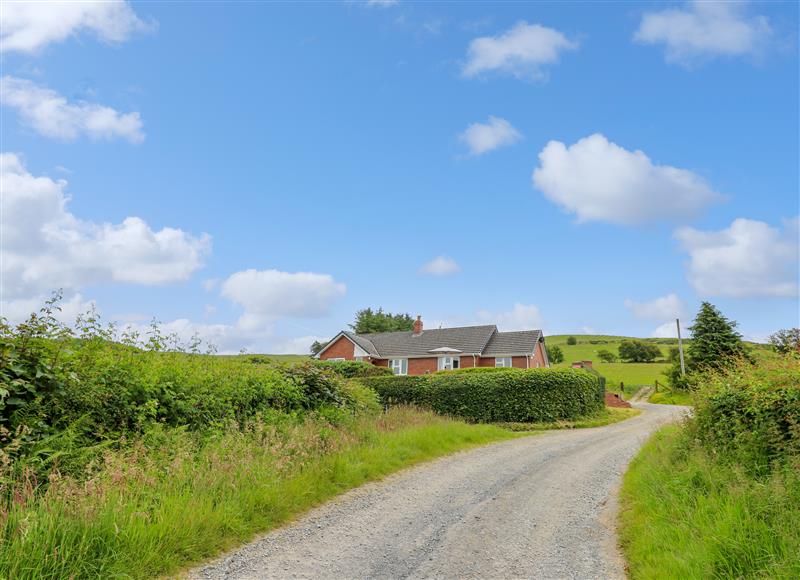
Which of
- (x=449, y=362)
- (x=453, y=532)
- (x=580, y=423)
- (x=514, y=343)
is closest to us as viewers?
(x=453, y=532)

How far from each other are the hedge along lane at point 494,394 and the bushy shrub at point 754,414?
12193mm

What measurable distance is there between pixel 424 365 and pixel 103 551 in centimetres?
3911

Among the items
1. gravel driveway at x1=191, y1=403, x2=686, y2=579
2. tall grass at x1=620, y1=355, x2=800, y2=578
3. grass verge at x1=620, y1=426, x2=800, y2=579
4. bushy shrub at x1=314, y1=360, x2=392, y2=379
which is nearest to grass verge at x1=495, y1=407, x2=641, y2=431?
gravel driveway at x1=191, y1=403, x2=686, y2=579

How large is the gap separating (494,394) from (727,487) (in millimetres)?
15052

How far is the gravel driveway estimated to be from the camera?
554 centimetres

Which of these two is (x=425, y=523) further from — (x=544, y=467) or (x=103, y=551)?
(x=544, y=467)

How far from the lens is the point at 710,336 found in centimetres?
3938

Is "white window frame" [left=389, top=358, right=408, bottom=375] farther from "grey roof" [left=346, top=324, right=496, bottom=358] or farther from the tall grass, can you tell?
the tall grass

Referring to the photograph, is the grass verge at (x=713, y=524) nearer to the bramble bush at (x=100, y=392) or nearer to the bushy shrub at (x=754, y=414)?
the bushy shrub at (x=754, y=414)

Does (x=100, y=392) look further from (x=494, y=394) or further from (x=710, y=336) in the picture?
(x=710, y=336)

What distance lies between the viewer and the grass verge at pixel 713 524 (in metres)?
4.91

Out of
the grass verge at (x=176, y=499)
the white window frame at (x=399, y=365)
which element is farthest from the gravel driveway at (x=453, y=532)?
the white window frame at (x=399, y=365)

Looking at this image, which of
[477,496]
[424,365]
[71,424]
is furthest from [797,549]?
[424,365]

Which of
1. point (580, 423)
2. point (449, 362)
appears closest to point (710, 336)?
point (449, 362)
